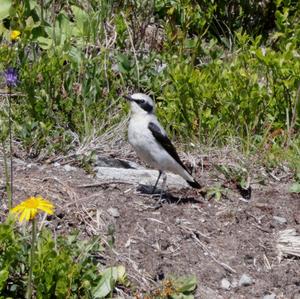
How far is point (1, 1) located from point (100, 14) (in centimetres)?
116

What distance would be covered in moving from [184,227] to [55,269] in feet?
5.52

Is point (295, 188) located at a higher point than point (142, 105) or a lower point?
lower

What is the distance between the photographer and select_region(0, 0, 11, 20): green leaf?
9.58 m

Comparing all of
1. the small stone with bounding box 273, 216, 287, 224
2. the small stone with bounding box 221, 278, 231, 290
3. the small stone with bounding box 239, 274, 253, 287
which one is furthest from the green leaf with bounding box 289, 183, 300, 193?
the small stone with bounding box 221, 278, 231, 290

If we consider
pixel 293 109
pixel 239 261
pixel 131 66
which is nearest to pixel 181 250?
pixel 239 261

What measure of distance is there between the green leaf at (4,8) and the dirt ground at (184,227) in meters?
2.75

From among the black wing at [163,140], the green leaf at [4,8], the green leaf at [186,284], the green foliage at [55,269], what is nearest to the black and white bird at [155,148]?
the black wing at [163,140]

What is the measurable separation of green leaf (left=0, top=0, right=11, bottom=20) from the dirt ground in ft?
9.02

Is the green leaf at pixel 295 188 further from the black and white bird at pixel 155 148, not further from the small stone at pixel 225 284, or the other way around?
the small stone at pixel 225 284

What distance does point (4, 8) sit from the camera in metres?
9.60

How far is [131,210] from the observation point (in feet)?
22.2

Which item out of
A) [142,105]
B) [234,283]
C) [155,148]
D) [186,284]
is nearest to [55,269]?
[186,284]

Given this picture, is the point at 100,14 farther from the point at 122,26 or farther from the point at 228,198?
the point at 228,198

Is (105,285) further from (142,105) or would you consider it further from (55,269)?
(142,105)
